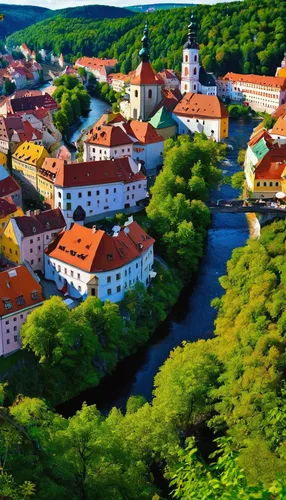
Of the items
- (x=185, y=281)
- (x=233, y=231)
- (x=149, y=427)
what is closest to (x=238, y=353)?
(x=149, y=427)

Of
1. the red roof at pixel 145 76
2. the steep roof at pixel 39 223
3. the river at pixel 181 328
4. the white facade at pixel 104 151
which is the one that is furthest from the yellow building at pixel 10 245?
the red roof at pixel 145 76

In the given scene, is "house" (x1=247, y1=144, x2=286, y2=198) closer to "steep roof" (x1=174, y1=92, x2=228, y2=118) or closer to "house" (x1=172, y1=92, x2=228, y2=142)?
"house" (x1=172, y1=92, x2=228, y2=142)

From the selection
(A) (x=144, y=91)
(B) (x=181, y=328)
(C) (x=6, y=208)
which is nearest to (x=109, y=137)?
(C) (x=6, y=208)

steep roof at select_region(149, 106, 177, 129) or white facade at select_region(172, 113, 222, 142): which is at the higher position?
steep roof at select_region(149, 106, 177, 129)

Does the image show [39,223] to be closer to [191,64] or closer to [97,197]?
[97,197]

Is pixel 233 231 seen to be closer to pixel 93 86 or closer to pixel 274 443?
pixel 274 443

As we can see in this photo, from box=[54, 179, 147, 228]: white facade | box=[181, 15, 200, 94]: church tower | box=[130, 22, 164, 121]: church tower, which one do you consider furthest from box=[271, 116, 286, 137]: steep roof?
box=[54, 179, 147, 228]: white facade

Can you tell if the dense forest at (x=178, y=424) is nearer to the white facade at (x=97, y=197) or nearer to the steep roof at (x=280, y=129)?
the white facade at (x=97, y=197)
